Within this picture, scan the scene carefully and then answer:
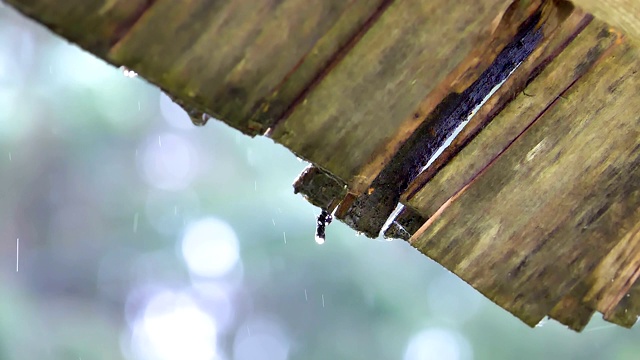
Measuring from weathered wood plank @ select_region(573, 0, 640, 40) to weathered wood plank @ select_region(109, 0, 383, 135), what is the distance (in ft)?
1.16

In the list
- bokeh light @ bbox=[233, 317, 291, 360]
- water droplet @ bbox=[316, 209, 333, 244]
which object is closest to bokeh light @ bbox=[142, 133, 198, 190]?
bokeh light @ bbox=[233, 317, 291, 360]

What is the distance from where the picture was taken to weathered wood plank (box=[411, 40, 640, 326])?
3.42ft

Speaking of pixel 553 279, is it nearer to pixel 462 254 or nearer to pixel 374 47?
pixel 462 254

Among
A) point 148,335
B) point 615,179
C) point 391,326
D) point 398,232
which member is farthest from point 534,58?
point 148,335

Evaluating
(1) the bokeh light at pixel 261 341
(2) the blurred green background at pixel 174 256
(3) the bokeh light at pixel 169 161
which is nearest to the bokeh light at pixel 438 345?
(2) the blurred green background at pixel 174 256

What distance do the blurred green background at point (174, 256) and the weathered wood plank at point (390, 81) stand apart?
16.1ft

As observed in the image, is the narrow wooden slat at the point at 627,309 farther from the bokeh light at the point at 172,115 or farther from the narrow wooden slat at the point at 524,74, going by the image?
the bokeh light at the point at 172,115

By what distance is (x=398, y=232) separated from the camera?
1.19 meters

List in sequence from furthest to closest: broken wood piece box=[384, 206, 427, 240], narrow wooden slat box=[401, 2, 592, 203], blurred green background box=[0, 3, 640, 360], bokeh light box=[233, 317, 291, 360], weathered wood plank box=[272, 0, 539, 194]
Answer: bokeh light box=[233, 317, 291, 360]
blurred green background box=[0, 3, 640, 360]
broken wood piece box=[384, 206, 427, 240]
narrow wooden slat box=[401, 2, 592, 203]
weathered wood plank box=[272, 0, 539, 194]

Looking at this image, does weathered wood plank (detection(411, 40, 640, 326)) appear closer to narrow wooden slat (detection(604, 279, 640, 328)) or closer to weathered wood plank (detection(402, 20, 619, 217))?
weathered wood plank (detection(402, 20, 619, 217))

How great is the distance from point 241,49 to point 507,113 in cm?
47

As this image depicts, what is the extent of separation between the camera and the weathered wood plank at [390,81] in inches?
33.6

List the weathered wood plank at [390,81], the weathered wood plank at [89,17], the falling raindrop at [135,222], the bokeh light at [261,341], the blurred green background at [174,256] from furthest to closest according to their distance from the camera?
the bokeh light at [261,341] < the falling raindrop at [135,222] < the blurred green background at [174,256] < the weathered wood plank at [390,81] < the weathered wood plank at [89,17]

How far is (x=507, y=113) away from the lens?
1.02 meters
